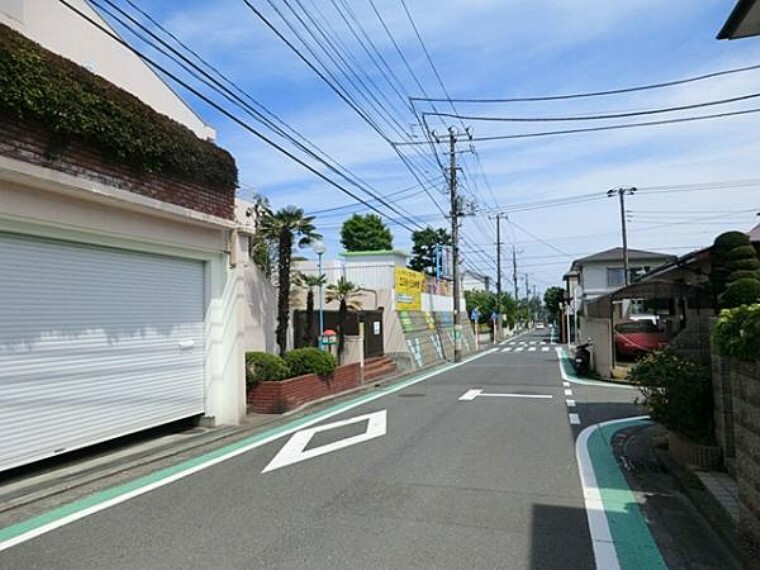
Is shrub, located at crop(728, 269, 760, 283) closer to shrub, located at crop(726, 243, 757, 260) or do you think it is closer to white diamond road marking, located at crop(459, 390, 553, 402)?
shrub, located at crop(726, 243, 757, 260)

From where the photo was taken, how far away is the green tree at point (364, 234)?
56250mm

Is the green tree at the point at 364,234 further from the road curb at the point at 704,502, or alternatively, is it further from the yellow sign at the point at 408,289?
the road curb at the point at 704,502

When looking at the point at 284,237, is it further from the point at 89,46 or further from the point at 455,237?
the point at 455,237

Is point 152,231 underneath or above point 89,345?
above

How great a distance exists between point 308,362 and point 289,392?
1.84m

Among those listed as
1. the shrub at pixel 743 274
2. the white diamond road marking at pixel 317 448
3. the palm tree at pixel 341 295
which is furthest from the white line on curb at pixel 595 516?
the palm tree at pixel 341 295

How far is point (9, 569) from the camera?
4406mm

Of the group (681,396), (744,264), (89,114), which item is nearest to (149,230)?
(89,114)

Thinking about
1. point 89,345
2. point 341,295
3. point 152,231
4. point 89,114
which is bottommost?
point 89,345

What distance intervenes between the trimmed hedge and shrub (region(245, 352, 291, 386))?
4163 mm

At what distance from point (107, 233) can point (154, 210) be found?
86 centimetres

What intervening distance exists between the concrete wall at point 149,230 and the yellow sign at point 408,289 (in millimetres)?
17802

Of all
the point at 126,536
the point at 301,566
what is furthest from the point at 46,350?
the point at 301,566

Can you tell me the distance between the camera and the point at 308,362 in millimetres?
14461
